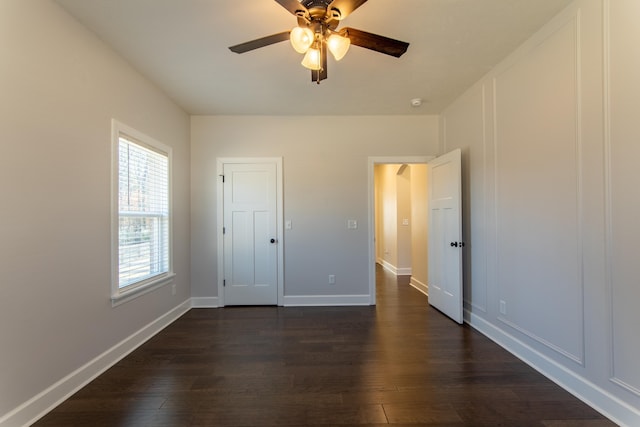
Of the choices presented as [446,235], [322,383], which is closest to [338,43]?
[322,383]

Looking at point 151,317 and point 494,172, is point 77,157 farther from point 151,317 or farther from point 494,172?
point 494,172

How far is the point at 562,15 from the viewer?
2021mm

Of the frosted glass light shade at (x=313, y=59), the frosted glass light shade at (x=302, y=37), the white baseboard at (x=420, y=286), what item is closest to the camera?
the frosted glass light shade at (x=302, y=37)

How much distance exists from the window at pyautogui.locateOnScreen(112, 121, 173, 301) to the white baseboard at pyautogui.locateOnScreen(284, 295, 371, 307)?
1.60 metres

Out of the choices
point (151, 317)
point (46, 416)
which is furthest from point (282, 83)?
point (46, 416)

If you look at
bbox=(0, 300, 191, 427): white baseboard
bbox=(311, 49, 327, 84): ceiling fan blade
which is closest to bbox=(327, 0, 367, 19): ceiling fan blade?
bbox=(311, 49, 327, 84): ceiling fan blade

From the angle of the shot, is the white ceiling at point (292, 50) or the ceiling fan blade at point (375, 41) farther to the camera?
the white ceiling at point (292, 50)

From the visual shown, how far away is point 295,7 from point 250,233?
2860mm

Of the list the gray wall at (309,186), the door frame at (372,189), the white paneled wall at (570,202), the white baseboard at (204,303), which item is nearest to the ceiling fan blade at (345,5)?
the white paneled wall at (570,202)

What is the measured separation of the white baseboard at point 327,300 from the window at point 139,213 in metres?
1.60

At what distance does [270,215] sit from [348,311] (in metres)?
1.63

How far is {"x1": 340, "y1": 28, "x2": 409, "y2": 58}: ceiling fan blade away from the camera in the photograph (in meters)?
1.78

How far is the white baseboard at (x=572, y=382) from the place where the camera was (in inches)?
65.1

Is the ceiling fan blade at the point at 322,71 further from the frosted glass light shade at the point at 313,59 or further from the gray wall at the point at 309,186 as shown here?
the gray wall at the point at 309,186
